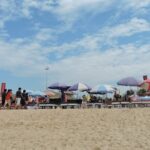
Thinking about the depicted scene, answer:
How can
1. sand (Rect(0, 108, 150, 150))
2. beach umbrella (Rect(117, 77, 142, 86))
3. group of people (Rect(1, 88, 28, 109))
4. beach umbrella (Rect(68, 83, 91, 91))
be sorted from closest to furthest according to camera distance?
sand (Rect(0, 108, 150, 150)) → group of people (Rect(1, 88, 28, 109)) → beach umbrella (Rect(117, 77, 142, 86)) → beach umbrella (Rect(68, 83, 91, 91))

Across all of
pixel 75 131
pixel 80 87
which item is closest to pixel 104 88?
pixel 80 87

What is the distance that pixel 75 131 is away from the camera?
14430 mm

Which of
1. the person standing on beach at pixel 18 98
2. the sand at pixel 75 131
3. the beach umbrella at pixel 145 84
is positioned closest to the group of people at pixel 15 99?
the person standing on beach at pixel 18 98

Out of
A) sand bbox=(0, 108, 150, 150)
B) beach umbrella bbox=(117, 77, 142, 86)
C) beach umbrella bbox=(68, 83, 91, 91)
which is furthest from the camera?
beach umbrella bbox=(68, 83, 91, 91)

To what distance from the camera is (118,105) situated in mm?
26766

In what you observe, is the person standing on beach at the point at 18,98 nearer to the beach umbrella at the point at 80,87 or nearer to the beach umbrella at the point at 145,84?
the beach umbrella at the point at 80,87

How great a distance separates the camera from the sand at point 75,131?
12.1m

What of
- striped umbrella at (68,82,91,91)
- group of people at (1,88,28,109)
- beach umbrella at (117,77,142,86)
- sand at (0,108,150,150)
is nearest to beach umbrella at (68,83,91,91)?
striped umbrella at (68,82,91,91)

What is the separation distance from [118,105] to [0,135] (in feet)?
44.3

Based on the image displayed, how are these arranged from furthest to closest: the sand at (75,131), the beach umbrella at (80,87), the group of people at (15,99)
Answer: the beach umbrella at (80,87) → the group of people at (15,99) → the sand at (75,131)

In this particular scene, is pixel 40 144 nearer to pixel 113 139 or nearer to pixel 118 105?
pixel 113 139

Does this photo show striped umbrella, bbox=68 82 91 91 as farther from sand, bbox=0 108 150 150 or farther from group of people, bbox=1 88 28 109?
sand, bbox=0 108 150 150

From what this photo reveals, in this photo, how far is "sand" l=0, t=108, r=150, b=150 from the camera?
39.8 feet

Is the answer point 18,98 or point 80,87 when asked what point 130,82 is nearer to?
point 80,87
